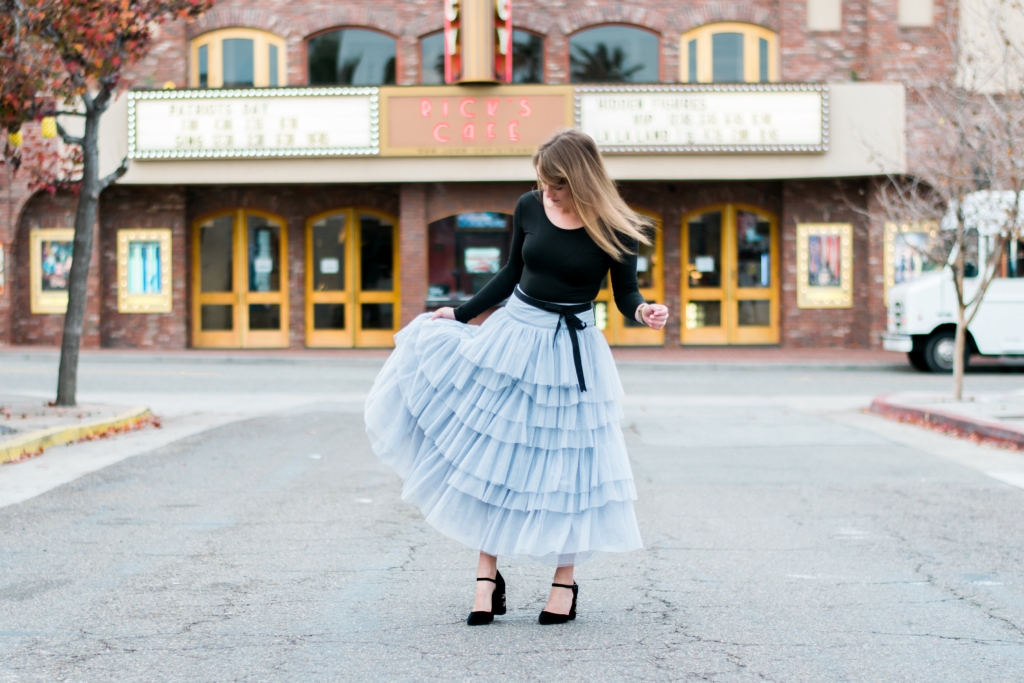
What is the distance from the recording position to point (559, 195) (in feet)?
15.1

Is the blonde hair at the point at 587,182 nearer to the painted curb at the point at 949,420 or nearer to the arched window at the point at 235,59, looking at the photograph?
the painted curb at the point at 949,420

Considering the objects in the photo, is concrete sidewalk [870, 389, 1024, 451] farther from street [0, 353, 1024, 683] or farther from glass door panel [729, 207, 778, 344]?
glass door panel [729, 207, 778, 344]

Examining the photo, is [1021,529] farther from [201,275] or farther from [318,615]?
[201,275]

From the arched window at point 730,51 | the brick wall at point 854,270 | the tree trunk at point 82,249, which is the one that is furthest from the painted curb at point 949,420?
the arched window at point 730,51

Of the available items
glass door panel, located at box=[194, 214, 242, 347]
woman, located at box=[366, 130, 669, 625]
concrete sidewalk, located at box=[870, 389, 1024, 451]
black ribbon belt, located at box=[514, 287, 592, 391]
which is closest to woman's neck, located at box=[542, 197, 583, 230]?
woman, located at box=[366, 130, 669, 625]

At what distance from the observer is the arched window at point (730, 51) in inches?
963

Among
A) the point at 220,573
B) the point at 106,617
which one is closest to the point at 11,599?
the point at 106,617

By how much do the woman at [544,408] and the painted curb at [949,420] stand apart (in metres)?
7.07

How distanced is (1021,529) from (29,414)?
942cm

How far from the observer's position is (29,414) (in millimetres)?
12055

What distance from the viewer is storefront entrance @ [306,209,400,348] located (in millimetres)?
25375

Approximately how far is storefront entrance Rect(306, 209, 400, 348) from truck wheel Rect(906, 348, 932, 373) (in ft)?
35.0

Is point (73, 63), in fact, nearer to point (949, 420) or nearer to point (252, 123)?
point (949, 420)

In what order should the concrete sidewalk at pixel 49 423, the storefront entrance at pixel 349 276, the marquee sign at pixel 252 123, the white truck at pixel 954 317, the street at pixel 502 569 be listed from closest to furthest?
the street at pixel 502 569 → the concrete sidewalk at pixel 49 423 → the white truck at pixel 954 317 → the marquee sign at pixel 252 123 → the storefront entrance at pixel 349 276
